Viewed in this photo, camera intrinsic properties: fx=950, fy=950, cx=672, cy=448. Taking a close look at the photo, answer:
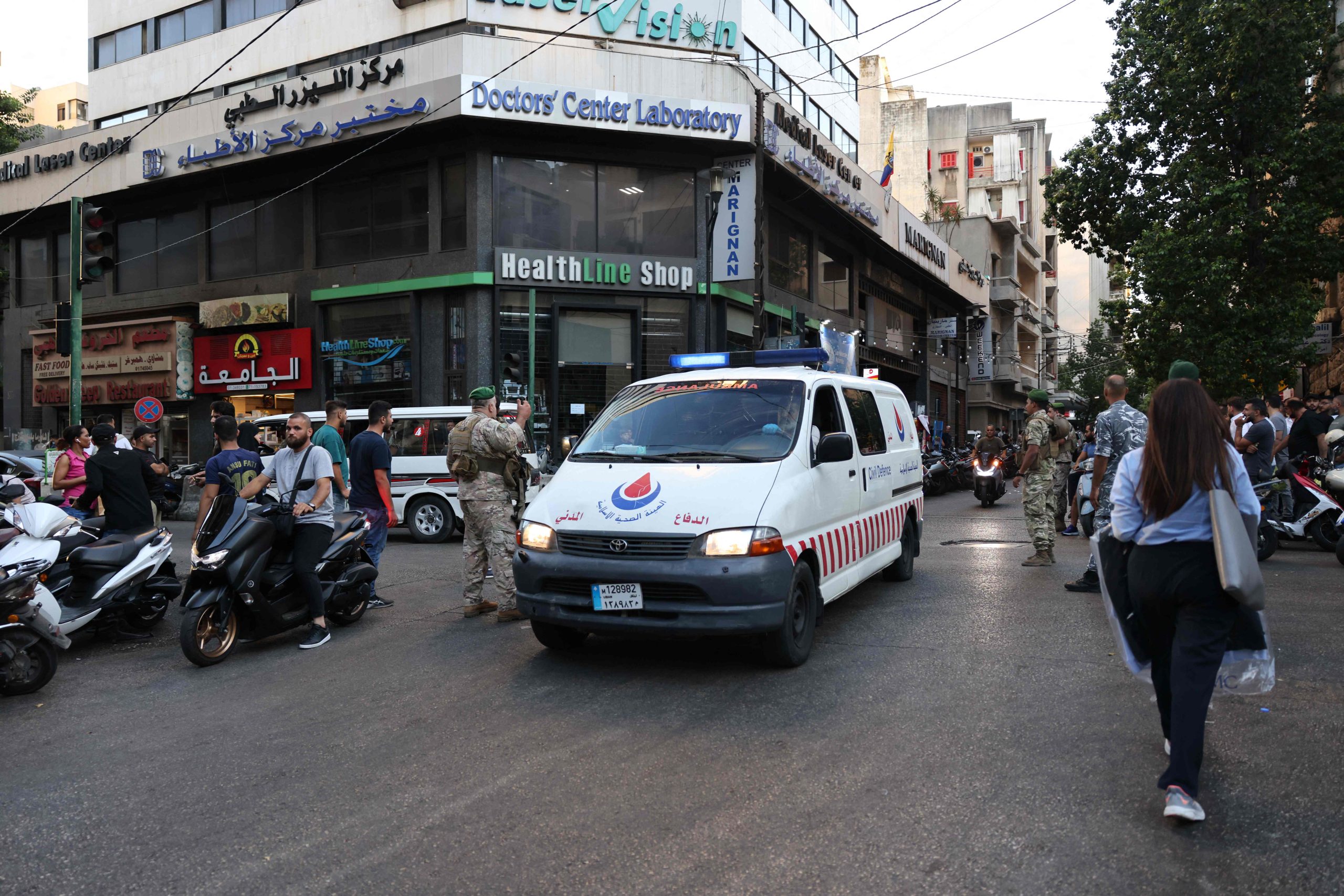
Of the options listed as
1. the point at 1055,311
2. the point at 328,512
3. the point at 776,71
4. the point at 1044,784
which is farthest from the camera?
the point at 1055,311

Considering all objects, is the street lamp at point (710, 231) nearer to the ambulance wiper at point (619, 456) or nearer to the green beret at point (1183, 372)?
the ambulance wiper at point (619, 456)

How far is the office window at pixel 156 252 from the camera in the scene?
82.6 feet

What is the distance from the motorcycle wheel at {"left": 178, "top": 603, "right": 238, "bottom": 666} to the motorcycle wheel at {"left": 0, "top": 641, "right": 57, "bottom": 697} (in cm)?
74

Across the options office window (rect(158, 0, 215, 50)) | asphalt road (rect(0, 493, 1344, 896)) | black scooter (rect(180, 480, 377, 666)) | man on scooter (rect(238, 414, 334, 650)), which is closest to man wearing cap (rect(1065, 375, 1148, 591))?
asphalt road (rect(0, 493, 1344, 896))

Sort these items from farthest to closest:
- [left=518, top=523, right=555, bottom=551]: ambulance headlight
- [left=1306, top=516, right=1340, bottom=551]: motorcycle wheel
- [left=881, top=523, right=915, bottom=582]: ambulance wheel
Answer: [left=1306, top=516, right=1340, bottom=551]: motorcycle wheel < [left=881, top=523, right=915, bottom=582]: ambulance wheel < [left=518, top=523, right=555, bottom=551]: ambulance headlight

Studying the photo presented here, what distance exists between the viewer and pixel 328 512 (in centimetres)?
699

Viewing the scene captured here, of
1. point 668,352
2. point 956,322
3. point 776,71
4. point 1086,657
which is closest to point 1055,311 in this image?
point 956,322

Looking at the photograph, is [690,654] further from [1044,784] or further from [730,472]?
[1044,784]

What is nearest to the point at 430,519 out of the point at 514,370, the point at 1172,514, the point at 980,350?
the point at 514,370

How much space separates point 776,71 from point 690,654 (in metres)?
24.3

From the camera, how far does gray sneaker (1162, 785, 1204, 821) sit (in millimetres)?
3373

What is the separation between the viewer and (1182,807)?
11.1 feet

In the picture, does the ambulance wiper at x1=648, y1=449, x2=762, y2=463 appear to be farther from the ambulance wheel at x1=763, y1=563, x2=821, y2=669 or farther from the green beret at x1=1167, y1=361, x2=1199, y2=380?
the green beret at x1=1167, y1=361, x2=1199, y2=380

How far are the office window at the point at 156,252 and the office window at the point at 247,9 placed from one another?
5.34 m
